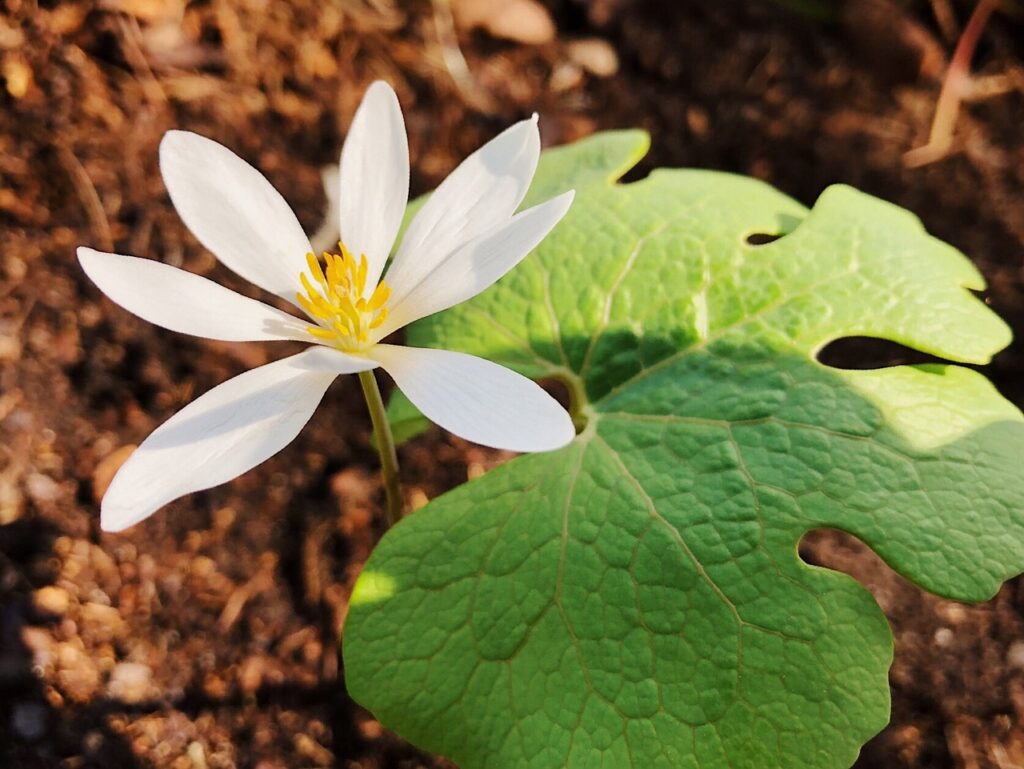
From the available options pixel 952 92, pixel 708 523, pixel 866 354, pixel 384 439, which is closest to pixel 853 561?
pixel 866 354

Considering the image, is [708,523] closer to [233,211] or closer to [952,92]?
[233,211]

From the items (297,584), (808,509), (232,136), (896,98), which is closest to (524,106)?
(232,136)

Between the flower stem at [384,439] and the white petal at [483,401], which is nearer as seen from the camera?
the white petal at [483,401]

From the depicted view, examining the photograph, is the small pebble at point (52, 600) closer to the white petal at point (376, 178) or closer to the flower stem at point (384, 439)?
the flower stem at point (384, 439)

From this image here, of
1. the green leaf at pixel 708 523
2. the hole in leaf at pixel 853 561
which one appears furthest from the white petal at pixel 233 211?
the hole in leaf at pixel 853 561

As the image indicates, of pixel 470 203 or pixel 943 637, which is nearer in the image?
pixel 470 203
